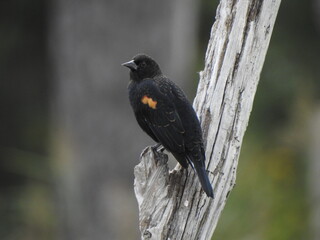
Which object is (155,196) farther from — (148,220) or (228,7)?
(228,7)

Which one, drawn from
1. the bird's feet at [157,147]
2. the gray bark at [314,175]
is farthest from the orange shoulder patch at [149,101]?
the gray bark at [314,175]

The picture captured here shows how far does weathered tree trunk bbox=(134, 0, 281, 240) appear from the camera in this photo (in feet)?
15.5

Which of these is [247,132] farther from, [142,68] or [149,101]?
[149,101]

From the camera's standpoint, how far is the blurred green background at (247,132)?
27.7 ft

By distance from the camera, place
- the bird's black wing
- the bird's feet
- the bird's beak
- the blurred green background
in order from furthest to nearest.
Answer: the blurred green background, the bird's beak, the bird's black wing, the bird's feet

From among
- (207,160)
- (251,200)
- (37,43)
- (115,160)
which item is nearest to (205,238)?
(207,160)

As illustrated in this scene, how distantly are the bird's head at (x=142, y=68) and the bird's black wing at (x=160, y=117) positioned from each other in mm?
193

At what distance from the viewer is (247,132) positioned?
37.7 ft

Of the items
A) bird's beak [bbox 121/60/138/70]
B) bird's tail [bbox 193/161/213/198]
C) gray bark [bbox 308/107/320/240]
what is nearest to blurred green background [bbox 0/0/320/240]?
gray bark [bbox 308/107/320/240]

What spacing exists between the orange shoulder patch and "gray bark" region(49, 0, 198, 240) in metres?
3.71

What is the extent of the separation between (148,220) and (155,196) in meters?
0.14

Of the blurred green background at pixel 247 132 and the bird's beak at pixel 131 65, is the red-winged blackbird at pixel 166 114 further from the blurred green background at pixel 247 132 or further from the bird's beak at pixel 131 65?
the blurred green background at pixel 247 132

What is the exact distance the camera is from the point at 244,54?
4.96 meters

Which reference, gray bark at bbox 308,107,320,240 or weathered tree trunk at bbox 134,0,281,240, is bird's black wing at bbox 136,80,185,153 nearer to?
weathered tree trunk at bbox 134,0,281,240
